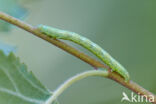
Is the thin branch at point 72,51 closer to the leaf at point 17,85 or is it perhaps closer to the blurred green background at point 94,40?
the leaf at point 17,85

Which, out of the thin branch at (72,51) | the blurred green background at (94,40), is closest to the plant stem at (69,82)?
the thin branch at (72,51)

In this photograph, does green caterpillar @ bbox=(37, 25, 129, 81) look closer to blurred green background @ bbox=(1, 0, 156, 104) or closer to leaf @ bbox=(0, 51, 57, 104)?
leaf @ bbox=(0, 51, 57, 104)

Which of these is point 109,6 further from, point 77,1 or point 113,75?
point 113,75

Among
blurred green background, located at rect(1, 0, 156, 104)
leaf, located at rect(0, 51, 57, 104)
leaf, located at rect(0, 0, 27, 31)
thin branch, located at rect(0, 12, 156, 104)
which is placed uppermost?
blurred green background, located at rect(1, 0, 156, 104)

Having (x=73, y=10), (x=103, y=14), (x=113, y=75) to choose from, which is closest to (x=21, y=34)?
(x=73, y=10)

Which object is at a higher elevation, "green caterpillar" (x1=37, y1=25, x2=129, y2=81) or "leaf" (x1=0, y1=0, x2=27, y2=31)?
"leaf" (x1=0, y1=0, x2=27, y2=31)

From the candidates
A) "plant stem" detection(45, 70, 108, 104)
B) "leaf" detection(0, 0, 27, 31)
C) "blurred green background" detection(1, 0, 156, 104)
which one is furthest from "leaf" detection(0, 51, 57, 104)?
"blurred green background" detection(1, 0, 156, 104)

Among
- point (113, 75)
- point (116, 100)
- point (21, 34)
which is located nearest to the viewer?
point (113, 75)
